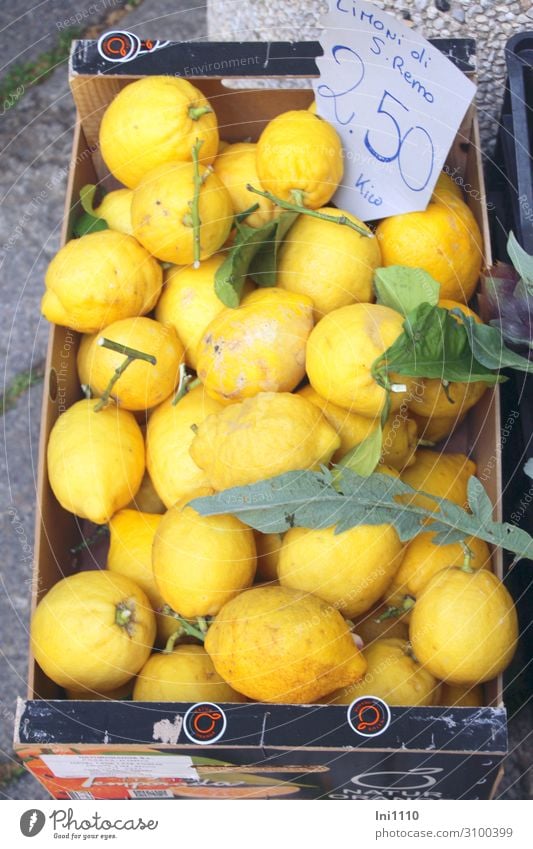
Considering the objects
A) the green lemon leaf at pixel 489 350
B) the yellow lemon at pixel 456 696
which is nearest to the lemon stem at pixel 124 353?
the green lemon leaf at pixel 489 350

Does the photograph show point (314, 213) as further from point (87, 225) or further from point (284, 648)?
point (284, 648)

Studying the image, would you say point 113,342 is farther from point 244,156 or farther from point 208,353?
point 244,156

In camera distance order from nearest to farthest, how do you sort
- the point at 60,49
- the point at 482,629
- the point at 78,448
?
the point at 482,629
the point at 78,448
the point at 60,49

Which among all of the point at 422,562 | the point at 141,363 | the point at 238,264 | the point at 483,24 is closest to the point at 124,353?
the point at 141,363

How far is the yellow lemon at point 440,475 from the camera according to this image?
0.95m

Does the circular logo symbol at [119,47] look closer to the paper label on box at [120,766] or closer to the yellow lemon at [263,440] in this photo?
the yellow lemon at [263,440]

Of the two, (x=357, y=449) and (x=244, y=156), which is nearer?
(x=357, y=449)

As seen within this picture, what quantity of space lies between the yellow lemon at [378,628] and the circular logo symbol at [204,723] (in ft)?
0.62

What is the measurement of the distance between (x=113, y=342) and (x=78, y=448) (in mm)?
123

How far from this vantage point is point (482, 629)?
818 mm

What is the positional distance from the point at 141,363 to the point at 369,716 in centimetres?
42

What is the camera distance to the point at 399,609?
2.97 feet

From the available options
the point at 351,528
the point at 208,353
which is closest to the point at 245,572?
the point at 351,528
